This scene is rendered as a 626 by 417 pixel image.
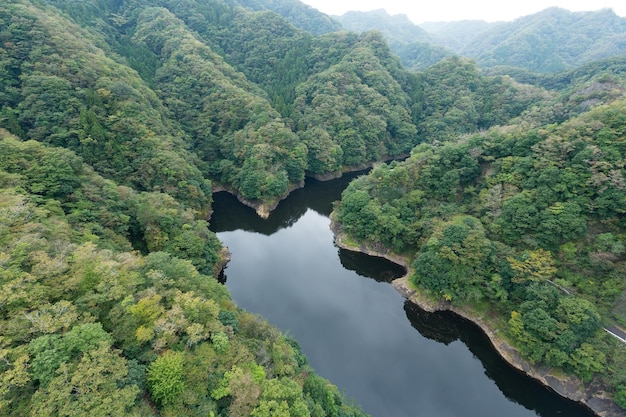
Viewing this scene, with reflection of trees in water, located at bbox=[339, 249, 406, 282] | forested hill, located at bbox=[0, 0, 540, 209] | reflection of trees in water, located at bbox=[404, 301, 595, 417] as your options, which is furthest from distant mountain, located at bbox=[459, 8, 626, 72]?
reflection of trees in water, located at bbox=[404, 301, 595, 417]

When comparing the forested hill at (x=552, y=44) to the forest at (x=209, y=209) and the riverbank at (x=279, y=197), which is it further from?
the riverbank at (x=279, y=197)

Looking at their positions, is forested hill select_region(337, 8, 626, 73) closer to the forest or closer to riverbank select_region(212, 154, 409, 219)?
the forest

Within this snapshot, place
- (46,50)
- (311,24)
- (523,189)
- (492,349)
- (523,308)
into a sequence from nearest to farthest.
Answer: (523,308) < (492,349) < (523,189) < (46,50) < (311,24)

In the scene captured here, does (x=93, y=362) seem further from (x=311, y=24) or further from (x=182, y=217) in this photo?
(x=311, y=24)

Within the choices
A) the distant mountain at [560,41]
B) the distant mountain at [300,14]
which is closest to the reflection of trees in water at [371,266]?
the distant mountain at [300,14]

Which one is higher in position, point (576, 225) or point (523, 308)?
point (576, 225)

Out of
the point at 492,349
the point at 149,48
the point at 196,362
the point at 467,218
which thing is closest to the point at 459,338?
the point at 492,349

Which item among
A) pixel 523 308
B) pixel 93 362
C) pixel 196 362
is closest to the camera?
pixel 93 362
